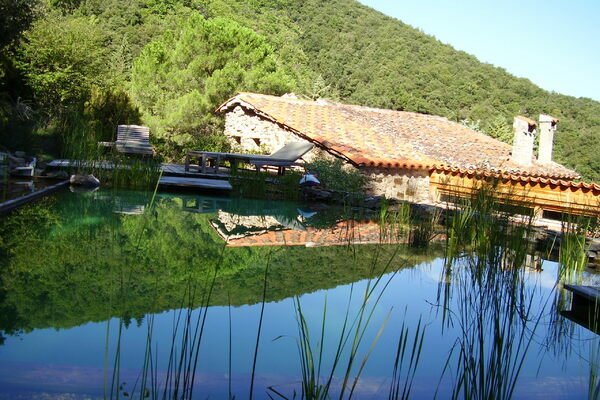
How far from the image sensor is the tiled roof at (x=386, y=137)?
586 inches

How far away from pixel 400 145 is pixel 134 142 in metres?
7.23

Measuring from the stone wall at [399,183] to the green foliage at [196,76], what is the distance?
23.2 feet

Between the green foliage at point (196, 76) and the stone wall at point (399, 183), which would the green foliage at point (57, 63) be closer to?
the green foliage at point (196, 76)

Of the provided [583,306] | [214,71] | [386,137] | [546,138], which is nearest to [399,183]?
[386,137]

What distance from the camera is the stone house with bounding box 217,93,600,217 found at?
14.2 meters

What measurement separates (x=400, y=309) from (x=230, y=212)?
15.7 ft

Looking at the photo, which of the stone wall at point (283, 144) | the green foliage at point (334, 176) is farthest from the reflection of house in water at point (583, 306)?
the stone wall at point (283, 144)

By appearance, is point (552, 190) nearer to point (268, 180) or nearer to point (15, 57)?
A: point (268, 180)

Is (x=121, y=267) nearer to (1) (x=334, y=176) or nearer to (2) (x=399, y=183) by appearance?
(1) (x=334, y=176)

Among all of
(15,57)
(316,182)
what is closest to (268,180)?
(316,182)

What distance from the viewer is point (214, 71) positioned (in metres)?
20.0

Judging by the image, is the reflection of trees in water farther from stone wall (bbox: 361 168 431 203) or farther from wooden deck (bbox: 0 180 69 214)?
stone wall (bbox: 361 168 431 203)

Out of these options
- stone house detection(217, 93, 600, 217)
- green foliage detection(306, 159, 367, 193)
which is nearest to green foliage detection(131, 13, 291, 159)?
stone house detection(217, 93, 600, 217)

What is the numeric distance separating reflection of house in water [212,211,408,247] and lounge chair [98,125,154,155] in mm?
4855
